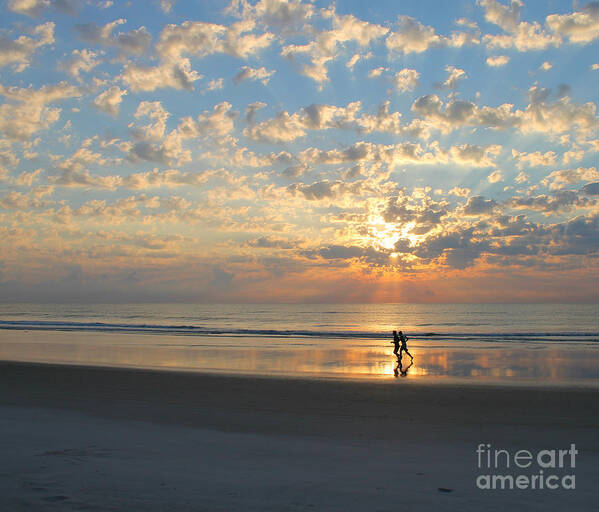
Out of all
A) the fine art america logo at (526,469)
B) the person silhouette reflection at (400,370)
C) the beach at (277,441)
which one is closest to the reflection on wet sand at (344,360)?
the person silhouette reflection at (400,370)

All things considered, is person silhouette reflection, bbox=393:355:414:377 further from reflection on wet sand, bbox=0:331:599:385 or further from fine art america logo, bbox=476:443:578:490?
fine art america logo, bbox=476:443:578:490

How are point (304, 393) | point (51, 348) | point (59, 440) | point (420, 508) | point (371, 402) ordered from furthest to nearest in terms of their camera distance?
point (51, 348) < point (304, 393) < point (371, 402) < point (59, 440) < point (420, 508)

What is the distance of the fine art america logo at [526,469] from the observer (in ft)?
24.6

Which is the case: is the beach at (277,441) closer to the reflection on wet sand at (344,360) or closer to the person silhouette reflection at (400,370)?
the person silhouette reflection at (400,370)

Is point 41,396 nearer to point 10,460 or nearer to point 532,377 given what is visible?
point 10,460

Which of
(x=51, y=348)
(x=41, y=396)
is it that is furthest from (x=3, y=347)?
(x=41, y=396)

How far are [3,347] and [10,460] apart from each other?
31.0 m

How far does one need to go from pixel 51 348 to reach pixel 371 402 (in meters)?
27.1

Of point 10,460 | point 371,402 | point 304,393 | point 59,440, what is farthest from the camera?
point 304,393

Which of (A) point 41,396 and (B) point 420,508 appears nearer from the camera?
(B) point 420,508

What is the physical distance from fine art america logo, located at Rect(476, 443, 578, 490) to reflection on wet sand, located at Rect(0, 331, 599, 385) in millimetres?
10742

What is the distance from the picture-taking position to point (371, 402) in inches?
581

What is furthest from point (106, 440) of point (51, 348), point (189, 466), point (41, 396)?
point (51, 348)

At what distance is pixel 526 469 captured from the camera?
8398 mm
